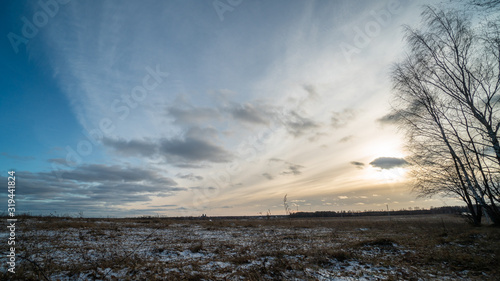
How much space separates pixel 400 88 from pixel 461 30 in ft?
16.3

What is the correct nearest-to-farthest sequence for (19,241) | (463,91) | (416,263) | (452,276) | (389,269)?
(452,276)
(389,269)
(416,263)
(19,241)
(463,91)

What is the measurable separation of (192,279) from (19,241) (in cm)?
1028

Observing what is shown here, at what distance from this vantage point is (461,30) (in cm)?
1187

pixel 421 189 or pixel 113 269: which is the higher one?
pixel 421 189

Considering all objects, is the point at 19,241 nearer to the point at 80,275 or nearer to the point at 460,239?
the point at 80,275

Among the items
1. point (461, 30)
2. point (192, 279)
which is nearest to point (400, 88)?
point (461, 30)

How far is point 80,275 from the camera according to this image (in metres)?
5.69

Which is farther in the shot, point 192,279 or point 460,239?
point 460,239

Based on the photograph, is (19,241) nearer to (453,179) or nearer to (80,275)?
(80,275)

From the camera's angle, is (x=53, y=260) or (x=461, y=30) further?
(x=461, y=30)

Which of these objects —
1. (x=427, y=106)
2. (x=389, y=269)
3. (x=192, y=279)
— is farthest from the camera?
(x=427, y=106)

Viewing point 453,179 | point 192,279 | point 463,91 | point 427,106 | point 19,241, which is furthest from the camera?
point 453,179

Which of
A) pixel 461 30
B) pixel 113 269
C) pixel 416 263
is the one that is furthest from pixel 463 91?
pixel 113 269

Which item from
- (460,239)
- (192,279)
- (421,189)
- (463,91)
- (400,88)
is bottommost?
(460,239)
